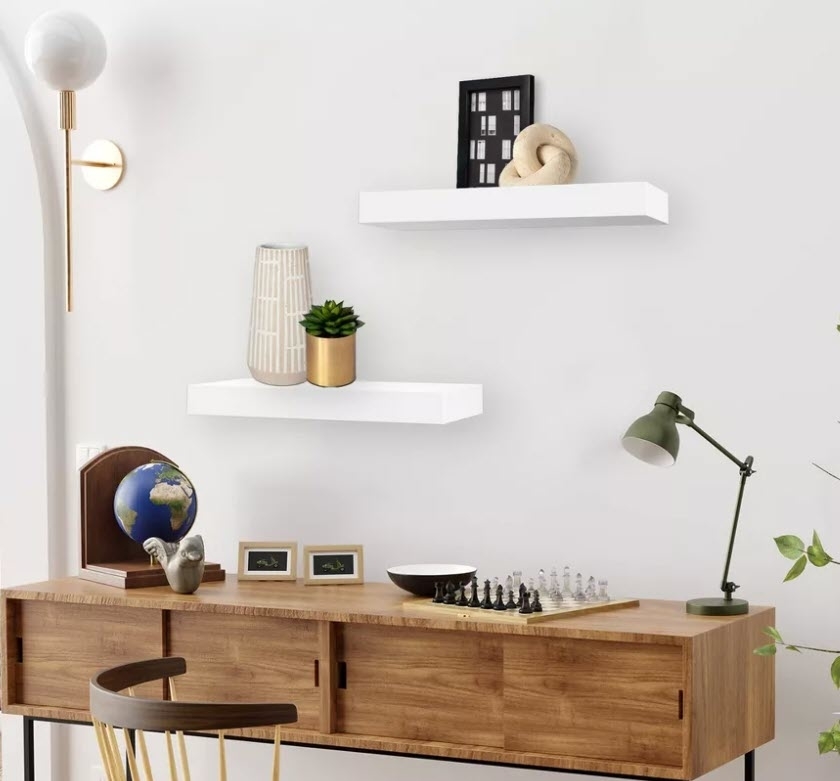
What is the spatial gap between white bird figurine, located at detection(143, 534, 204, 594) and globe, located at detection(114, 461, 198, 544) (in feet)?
0.35

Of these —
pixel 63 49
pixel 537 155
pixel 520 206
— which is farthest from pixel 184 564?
pixel 63 49

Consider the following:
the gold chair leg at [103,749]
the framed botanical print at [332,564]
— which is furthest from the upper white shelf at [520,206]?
the gold chair leg at [103,749]

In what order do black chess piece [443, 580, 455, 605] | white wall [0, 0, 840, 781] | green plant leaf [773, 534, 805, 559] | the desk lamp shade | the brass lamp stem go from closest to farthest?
green plant leaf [773, 534, 805, 559] → the desk lamp shade → black chess piece [443, 580, 455, 605] → white wall [0, 0, 840, 781] → the brass lamp stem

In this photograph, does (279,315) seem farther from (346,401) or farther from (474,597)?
(474,597)

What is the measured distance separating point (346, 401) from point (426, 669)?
0.62m

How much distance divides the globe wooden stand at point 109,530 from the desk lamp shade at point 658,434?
999 millimetres

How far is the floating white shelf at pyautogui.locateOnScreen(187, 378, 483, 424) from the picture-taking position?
109 inches

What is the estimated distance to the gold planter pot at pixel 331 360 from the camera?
285 centimetres

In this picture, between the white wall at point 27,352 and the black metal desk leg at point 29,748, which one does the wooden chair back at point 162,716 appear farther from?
the white wall at point 27,352

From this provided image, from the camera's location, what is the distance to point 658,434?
8.14 feet

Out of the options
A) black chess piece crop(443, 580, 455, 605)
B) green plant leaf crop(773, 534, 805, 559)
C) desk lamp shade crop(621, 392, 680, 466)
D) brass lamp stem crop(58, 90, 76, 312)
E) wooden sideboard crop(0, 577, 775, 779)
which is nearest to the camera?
green plant leaf crop(773, 534, 805, 559)

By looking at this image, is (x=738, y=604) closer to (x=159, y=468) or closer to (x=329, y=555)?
(x=329, y=555)

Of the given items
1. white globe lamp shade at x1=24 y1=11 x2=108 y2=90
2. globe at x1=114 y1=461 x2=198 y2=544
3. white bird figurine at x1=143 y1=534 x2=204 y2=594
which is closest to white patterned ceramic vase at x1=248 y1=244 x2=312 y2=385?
globe at x1=114 y1=461 x2=198 y2=544

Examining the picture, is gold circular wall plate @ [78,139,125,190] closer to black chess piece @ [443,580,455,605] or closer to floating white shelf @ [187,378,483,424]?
floating white shelf @ [187,378,483,424]
